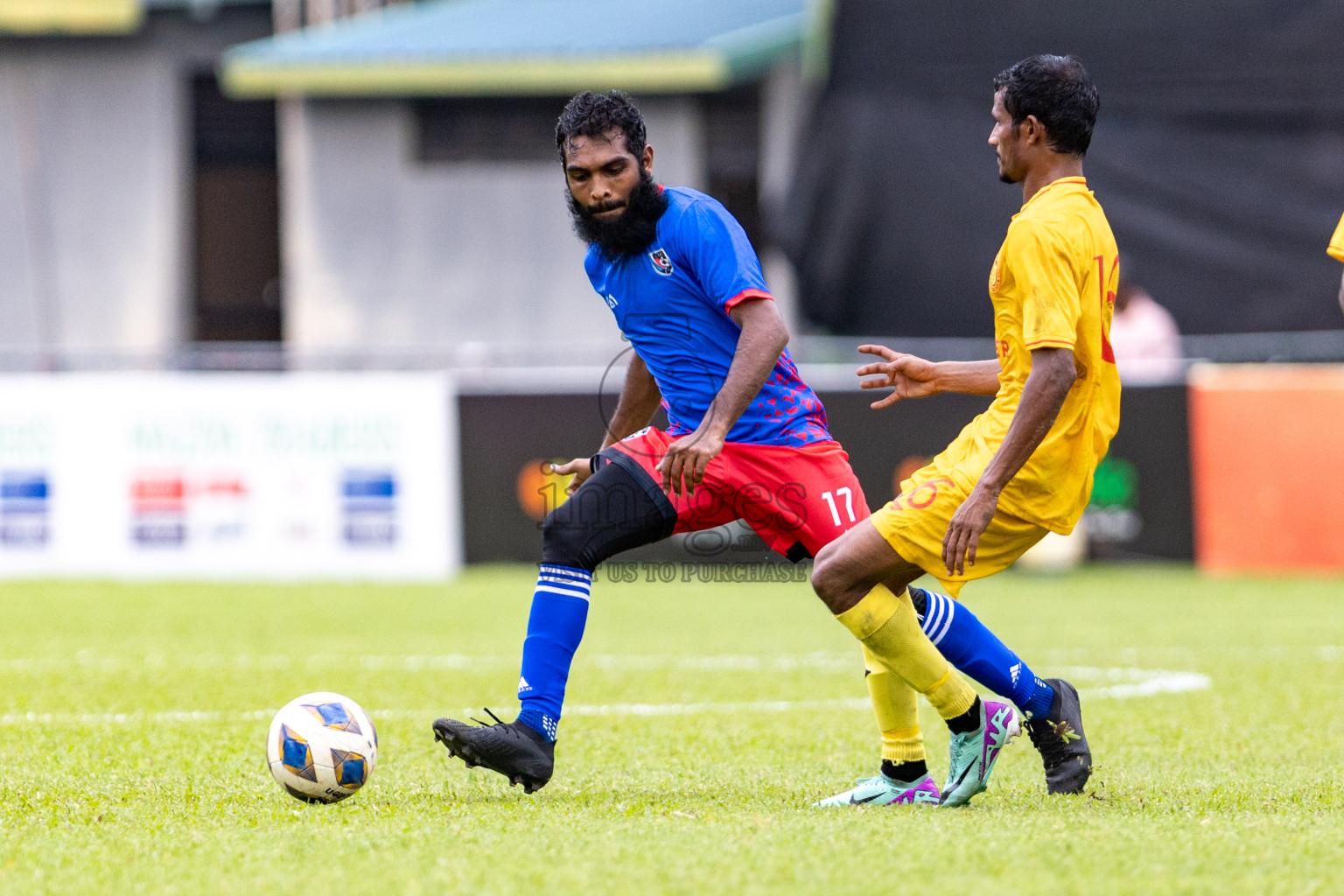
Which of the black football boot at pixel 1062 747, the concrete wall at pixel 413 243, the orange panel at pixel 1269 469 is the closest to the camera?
the black football boot at pixel 1062 747

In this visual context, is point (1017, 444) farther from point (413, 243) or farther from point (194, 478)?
point (413, 243)

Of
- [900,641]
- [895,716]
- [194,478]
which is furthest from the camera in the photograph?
[194,478]

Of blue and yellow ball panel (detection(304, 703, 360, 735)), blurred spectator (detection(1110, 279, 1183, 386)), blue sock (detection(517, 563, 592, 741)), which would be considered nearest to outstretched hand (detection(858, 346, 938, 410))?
blue sock (detection(517, 563, 592, 741))

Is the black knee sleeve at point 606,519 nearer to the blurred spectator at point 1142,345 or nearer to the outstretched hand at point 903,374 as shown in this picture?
the outstretched hand at point 903,374

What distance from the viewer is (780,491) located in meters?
4.65

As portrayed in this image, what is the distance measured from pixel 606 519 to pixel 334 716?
0.93 m

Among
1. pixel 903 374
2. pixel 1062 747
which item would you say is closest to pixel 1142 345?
pixel 903 374

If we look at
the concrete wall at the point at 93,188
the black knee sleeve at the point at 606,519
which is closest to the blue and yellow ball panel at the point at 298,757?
the black knee sleeve at the point at 606,519

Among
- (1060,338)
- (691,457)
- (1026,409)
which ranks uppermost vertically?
(1060,338)

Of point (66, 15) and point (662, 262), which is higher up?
point (66, 15)

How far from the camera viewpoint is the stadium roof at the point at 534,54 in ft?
60.3

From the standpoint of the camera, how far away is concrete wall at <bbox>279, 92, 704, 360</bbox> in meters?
20.0

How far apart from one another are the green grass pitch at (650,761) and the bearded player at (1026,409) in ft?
2.02

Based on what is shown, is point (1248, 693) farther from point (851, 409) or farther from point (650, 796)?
point (851, 409)
